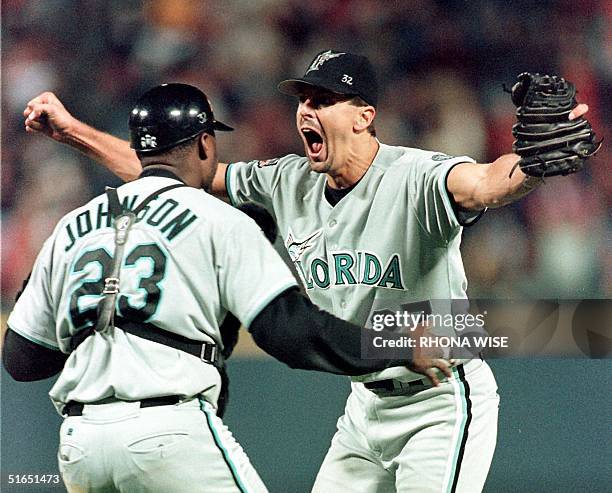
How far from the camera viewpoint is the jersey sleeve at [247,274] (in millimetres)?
1750

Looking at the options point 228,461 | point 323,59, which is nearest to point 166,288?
point 228,461

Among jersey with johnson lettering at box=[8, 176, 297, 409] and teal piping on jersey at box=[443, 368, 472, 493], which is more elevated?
jersey with johnson lettering at box=[8, 176, 297, 409]

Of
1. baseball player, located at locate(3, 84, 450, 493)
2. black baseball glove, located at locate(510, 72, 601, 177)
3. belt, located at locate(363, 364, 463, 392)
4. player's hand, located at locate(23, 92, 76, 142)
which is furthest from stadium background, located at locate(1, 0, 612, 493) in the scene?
baseball player, located at locate(3, 84, 450, 493)

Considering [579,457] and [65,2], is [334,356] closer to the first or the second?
[579,457]

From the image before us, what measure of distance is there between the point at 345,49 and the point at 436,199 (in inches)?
43.7

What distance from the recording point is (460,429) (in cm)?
227

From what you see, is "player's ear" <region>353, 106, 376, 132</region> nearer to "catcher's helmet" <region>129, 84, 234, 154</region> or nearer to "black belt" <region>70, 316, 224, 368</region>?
"catcher's helmet" <region>129, 84, 234, 154</region>

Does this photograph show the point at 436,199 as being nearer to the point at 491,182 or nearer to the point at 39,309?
the point at 491,182

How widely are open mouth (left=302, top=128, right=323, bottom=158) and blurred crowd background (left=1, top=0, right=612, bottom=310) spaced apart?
76 centimetres

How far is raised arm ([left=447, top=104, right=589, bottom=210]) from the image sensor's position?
2061mm

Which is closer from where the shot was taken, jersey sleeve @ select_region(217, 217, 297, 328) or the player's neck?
jersey sleeve @ select_region(217, 217, 297, 328)

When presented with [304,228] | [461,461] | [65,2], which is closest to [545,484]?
[461,461]

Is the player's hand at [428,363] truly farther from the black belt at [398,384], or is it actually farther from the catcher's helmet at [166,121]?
the catcher's helmet at [166,121]

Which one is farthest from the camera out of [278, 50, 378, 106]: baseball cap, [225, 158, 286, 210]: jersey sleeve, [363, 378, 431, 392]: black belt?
[225, 158, 286, 210]: jersey sleeve
